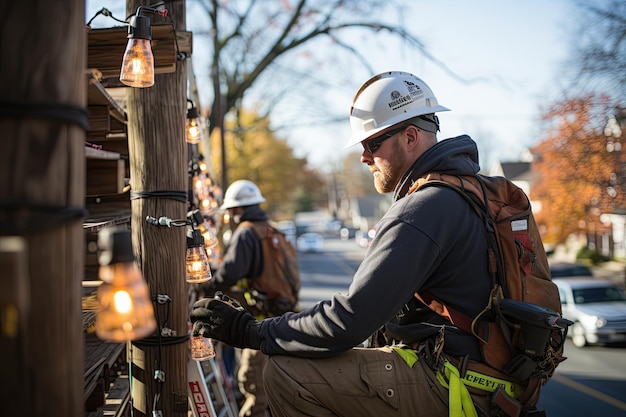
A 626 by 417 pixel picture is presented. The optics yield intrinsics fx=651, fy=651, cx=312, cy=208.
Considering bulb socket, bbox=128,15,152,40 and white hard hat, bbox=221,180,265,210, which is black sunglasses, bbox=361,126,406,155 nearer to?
bulb socket, bbox=128,15,152,40

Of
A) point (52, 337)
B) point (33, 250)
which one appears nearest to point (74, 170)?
point (33, 250)

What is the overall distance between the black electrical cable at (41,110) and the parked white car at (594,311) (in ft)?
46.3

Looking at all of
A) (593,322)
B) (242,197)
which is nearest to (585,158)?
(593,322)

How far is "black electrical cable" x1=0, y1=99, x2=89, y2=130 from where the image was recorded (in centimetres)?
158

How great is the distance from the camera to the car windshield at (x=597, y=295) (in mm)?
16812

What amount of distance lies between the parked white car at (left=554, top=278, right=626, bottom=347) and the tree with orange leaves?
5.42m

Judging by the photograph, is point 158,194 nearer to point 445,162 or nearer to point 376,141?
point 376,141

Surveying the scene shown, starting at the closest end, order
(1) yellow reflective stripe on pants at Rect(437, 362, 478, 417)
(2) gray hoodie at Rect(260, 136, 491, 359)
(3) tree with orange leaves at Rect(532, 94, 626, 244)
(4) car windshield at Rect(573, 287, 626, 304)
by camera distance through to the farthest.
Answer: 1. (2) gray hoodie at Rect(260, 136, 491, 359)
2. (1) yellow reflective stripe on pants at Rect(437, 362, 478, 417)
3. (4) car windshield at Rect(573, 287, 626, 304)
4. (3) tree with orange leaves at Rect(532, 94, 626, 244)

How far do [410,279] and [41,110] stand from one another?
6.04 feet

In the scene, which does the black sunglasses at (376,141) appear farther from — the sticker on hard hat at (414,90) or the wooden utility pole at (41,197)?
the wooden utility pole at (41,197)

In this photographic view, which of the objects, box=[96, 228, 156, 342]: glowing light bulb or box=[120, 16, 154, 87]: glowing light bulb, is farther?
box=[120, 16, 154, 87]: glowing light bulb

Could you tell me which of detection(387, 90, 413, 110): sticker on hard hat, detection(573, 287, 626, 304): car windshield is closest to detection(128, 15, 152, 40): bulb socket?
detection(387, 90, 413, 110): sticker on hard hat

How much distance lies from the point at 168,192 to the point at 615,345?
14.6m

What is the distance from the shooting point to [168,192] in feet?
13.0
